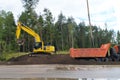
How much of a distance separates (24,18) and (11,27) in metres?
14.0

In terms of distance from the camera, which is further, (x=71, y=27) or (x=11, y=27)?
(x=71, y=27)

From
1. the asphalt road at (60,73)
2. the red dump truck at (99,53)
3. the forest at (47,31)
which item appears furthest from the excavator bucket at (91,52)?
the forest at (47,31)

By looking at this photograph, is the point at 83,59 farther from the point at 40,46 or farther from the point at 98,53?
the point at 40,46

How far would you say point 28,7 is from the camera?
361ft

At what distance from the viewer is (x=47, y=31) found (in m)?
127

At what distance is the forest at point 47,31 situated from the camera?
11475 cm

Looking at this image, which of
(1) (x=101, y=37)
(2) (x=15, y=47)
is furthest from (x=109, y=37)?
(2) (x=15, y=47)

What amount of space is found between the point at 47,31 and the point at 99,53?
Answer: 8250cm

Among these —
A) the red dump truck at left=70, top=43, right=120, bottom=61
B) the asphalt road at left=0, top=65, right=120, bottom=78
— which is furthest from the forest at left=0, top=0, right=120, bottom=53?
the asphalt road at left=0, top=65, right=120, bottom=78

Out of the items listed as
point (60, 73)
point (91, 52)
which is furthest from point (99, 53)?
point (60, 73)

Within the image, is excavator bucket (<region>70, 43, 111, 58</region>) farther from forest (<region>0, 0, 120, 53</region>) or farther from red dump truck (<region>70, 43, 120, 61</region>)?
forest (<region>0, 0, 120, 53</region>)

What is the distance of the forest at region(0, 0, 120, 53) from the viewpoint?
4518 inches

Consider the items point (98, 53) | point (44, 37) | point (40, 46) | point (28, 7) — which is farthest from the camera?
point (44, 37)

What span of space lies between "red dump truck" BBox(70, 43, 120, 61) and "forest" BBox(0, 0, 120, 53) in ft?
109
